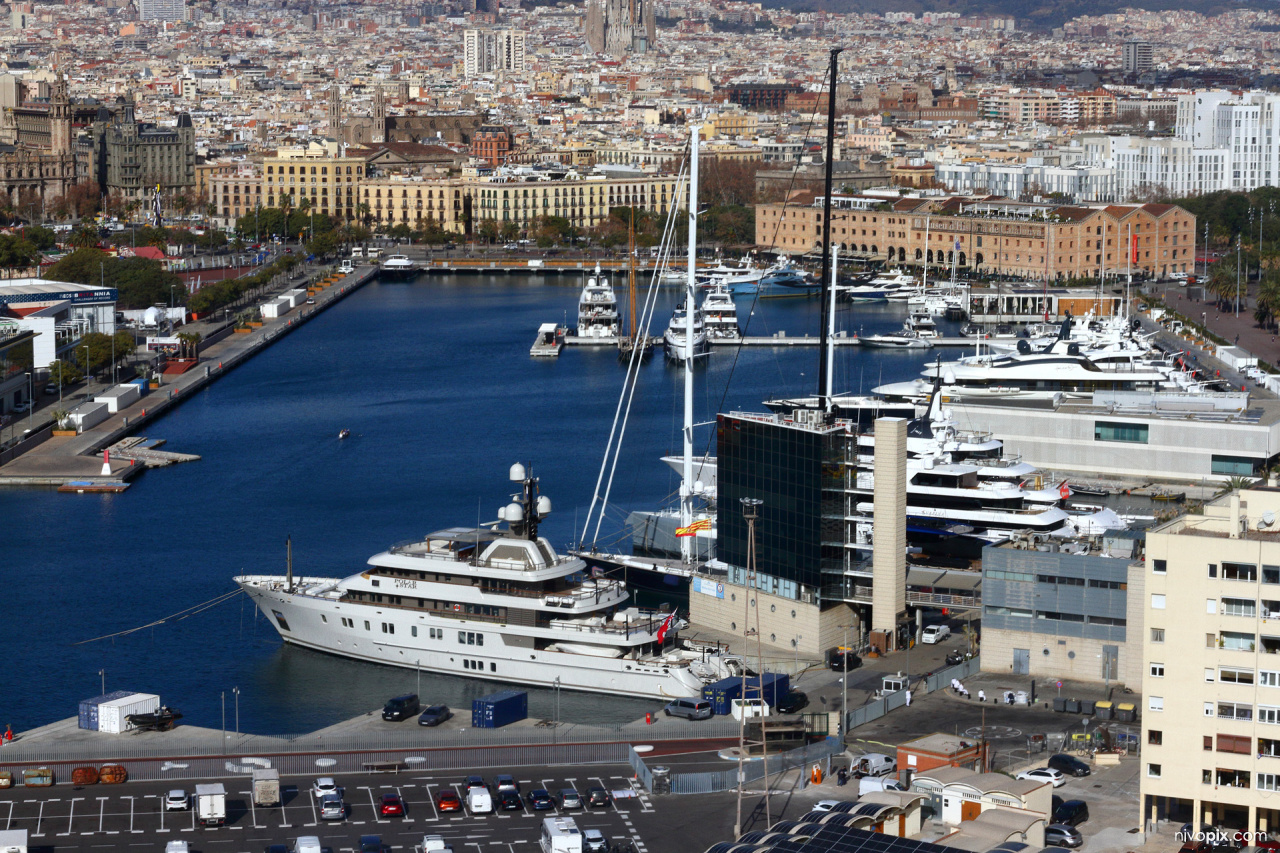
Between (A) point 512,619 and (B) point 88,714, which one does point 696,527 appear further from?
(B) point 88,714

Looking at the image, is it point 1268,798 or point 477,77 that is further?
point 477,77

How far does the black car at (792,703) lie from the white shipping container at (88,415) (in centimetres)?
1960

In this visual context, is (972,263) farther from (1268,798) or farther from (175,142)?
(1268,798)

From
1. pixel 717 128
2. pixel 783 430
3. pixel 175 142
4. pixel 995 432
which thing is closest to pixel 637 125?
→ pixel 717 128

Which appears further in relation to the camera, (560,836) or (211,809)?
(211,809)

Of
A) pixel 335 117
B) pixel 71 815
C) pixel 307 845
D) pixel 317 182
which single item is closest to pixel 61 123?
pixel 317 182

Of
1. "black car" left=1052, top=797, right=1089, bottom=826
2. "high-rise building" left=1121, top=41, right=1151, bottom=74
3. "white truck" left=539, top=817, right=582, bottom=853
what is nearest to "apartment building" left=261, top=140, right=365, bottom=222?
"white truck" left=539, top=817, right=582, bottom=853

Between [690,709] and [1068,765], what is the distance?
3642mm

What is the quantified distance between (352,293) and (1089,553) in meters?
42.1

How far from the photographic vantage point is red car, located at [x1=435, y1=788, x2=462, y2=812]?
56.5 feet

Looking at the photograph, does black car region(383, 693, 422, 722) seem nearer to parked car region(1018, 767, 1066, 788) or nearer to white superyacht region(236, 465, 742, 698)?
white superyacht region(236, 465, 742, 698)

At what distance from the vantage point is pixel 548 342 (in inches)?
1933

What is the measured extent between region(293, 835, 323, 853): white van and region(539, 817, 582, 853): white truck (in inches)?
65.8

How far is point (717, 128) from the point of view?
102 meters
